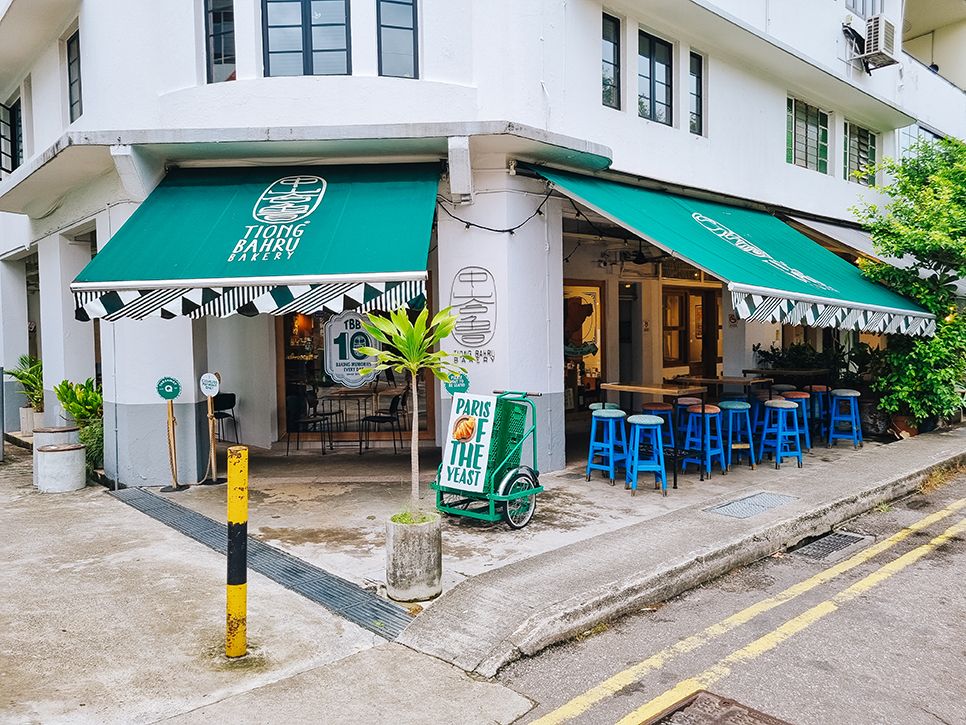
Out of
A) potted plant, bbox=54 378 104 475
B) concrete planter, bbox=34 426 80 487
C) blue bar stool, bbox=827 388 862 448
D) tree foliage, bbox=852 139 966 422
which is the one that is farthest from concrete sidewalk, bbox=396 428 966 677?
concrete planter, bbox=34 426 80 487

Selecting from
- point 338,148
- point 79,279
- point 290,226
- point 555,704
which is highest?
point 338,148

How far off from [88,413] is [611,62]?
899 centimetres

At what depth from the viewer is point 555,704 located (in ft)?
13.1

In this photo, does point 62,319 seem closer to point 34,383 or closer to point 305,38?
point 34,383

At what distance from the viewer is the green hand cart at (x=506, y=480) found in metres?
6.88

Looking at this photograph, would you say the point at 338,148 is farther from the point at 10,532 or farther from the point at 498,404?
the point at 10,532

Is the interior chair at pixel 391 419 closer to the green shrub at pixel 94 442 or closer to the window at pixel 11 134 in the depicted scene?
the green shrub at pixel 94 442

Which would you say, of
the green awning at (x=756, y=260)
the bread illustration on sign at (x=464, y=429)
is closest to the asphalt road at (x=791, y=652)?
the bread illustration on sign at (x=464, y=429)

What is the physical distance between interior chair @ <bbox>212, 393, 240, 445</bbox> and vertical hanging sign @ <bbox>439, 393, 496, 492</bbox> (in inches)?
241

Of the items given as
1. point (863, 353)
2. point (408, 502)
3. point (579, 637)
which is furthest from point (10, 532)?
point (863, 353)

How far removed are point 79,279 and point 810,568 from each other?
24.8 feet

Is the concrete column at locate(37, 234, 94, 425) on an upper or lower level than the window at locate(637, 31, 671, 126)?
lower

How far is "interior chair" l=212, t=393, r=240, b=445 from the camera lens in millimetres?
12000

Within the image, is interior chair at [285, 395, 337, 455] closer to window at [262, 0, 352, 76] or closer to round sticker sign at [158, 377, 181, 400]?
round sticker sign at [158, 377, 181, 400]
